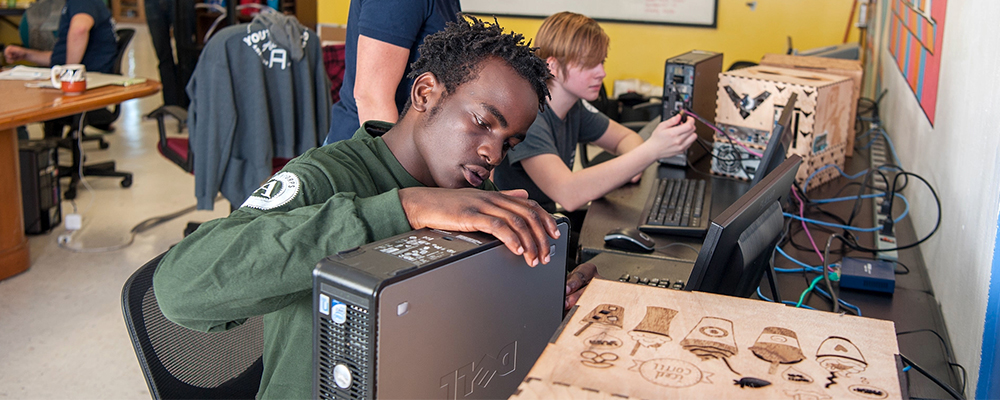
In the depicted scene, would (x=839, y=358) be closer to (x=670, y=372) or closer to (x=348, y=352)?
(x=670, y=372)

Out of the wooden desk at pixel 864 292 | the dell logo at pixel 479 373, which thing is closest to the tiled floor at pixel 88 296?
the wooden desk at pixel 864 292

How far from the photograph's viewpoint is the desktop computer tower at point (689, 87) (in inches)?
88.3

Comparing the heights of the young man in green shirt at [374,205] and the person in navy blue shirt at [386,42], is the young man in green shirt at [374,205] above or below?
below

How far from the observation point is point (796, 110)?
2.02 m

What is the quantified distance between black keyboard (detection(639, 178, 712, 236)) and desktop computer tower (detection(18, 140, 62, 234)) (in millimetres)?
2696

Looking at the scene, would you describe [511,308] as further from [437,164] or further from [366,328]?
[437,164]

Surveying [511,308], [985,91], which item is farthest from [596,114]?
[511,308]

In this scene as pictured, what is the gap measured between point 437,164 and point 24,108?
2.33m

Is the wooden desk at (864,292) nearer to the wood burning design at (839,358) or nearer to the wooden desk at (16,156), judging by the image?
the wood burning design at (839,358)

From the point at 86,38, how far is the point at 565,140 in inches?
129

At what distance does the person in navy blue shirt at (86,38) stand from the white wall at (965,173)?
413 centimetres

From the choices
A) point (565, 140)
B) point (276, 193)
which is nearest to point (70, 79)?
point (565, 140)

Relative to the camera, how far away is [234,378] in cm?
119

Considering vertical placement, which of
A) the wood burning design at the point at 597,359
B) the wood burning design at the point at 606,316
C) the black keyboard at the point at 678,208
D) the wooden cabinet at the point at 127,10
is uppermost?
the wooden cabinet at the point at 127,10
